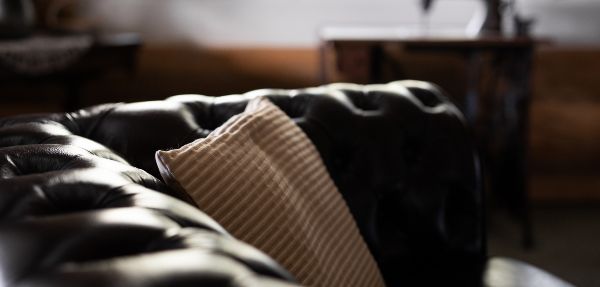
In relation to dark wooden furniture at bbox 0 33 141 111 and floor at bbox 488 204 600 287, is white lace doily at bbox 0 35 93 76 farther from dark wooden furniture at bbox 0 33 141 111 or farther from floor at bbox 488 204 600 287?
floor at bbox 488 204 600 287

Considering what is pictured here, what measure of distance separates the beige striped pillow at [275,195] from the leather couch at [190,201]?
0.04m

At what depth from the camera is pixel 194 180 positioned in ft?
2.21

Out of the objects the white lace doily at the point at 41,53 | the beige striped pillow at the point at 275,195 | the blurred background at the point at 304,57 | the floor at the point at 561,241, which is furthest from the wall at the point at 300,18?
the beige striped pillow at the point at 275,195

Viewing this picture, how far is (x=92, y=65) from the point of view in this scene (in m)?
2.15

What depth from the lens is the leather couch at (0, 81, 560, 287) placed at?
43cm

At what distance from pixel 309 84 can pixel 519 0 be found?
3.05ft

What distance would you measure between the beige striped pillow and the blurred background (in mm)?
1732

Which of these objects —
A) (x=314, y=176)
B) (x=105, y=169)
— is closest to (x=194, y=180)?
(x=105, y=169)

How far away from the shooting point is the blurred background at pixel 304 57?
2.57m

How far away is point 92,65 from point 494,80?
1513 millimetres

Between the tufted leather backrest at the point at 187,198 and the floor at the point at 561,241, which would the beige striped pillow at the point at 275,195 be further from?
the floor at the point at 561,241

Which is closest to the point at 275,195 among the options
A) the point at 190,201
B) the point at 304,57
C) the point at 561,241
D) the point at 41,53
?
the point at 190,201

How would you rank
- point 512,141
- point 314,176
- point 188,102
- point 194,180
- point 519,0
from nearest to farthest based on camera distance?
point 194,180
point 314,176
point 188,102
point 512,141
point 519,0

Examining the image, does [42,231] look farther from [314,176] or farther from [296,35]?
[296,35]
